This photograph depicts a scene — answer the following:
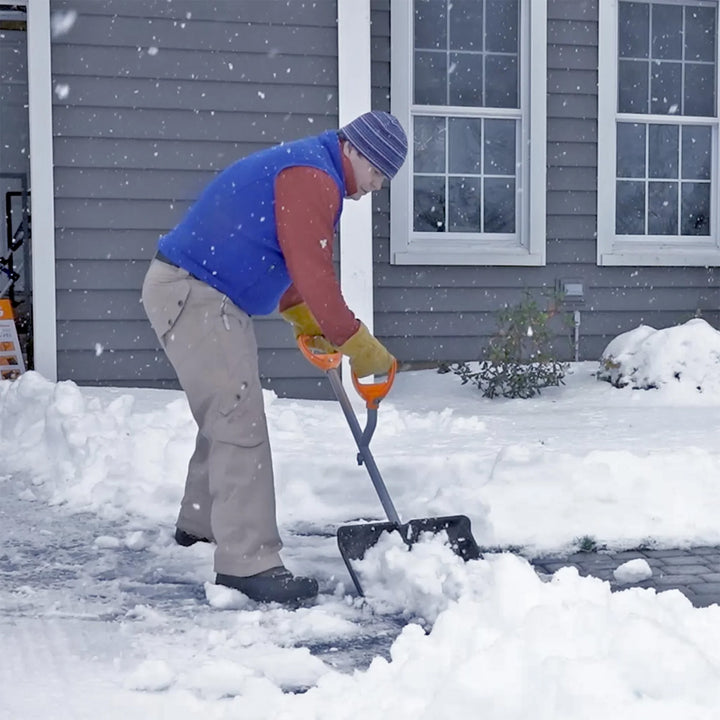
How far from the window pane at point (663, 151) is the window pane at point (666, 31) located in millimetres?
572

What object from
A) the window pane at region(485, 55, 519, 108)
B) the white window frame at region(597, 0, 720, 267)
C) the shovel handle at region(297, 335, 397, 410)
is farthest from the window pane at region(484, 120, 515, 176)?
the shovel handle at region(297, 335, 397, 410)

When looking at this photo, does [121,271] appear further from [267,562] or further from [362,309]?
[267,562]

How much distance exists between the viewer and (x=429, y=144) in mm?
8062

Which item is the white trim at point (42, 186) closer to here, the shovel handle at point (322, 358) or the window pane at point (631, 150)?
the shovel handle at point (322, 358)

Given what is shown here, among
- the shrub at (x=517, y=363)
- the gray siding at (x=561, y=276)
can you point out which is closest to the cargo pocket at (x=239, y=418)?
the shrub at (x=517, y=363)

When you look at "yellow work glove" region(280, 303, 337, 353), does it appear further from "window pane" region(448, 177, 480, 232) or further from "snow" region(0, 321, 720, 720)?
"window pane" region(448, 177, 480, 232)

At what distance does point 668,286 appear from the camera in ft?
27.6

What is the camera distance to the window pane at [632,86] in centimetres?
844

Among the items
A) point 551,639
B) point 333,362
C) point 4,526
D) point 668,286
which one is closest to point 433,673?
point 551,639

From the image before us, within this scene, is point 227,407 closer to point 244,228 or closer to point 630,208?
point 244,228

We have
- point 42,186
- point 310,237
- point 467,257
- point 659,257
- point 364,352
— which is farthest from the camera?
point 659,257

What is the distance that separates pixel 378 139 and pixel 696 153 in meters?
5.98

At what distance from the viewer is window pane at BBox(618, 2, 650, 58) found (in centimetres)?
840

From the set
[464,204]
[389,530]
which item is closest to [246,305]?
[389,530]
